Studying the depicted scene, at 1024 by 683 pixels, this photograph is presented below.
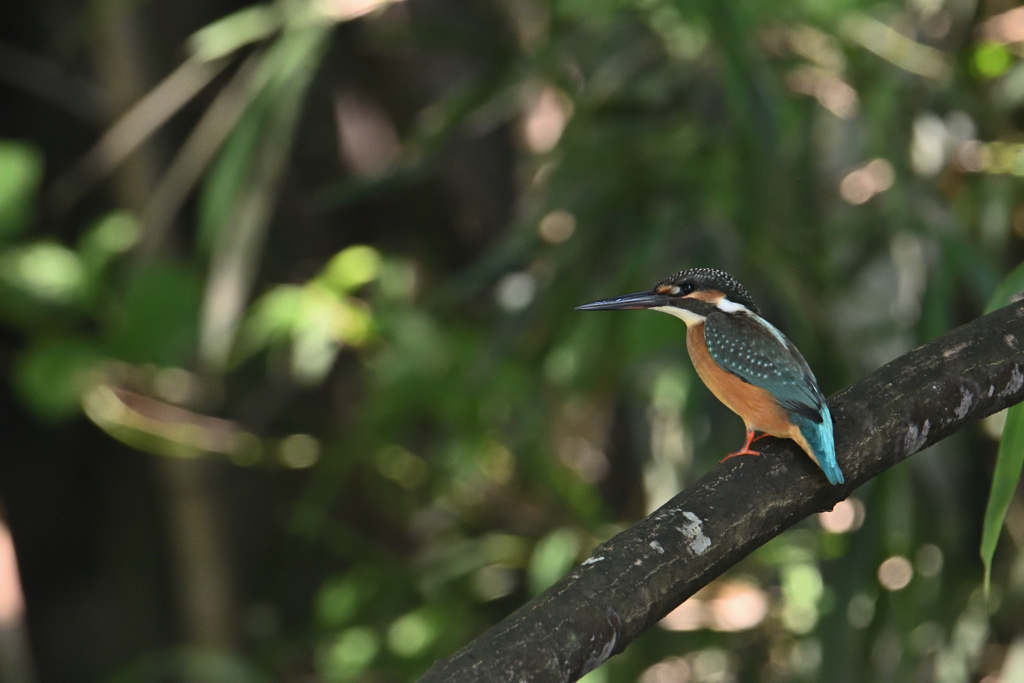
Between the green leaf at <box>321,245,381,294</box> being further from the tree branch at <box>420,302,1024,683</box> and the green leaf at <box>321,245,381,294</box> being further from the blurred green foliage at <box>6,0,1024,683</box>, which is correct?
the tree branch at <box>420,302,1024,683</box>

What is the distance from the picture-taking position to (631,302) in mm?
1223

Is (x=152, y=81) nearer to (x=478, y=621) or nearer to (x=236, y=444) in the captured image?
(x=236, y=444)

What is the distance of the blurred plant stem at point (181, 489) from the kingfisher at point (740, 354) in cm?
193

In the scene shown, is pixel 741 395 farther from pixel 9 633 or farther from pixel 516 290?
pixel 9 633

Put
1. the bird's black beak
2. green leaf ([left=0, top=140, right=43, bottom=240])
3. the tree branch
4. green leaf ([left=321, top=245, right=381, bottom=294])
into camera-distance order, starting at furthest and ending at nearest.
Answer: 1. green leaf ([left=321, top=245, right=381, bottom=294])
2. green leaf ([left=0, top=140, right=43, bottom=240])
3. the bird's black beak
4. the tree branch

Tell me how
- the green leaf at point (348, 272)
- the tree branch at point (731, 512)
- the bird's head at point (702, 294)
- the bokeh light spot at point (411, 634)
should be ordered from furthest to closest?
the bokeh light spot at point (411, 634)
the green leaf at point (348, 272)
the bird's head at point (702, 294)
the tree branch at point (731, 512)

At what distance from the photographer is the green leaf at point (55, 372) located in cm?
230

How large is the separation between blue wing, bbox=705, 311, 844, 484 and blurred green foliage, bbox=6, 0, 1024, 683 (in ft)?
2.12

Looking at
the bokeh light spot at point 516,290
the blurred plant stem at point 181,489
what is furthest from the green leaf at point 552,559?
the blurred plant stem at point 181,489

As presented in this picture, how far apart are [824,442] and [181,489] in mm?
2282

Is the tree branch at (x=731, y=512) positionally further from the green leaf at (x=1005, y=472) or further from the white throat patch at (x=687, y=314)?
the white throat patch at (x=687, y=314)

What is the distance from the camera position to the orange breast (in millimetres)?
1164

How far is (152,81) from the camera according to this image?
291 cm

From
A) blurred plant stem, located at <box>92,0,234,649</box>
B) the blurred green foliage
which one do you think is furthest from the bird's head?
blurred plant stem, located at <box>92,0,234,649</box>
